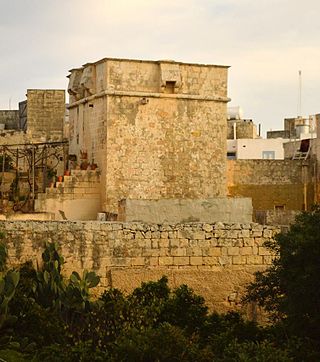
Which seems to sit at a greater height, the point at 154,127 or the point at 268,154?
the point at 268,154

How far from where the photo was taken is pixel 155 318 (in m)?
13.7

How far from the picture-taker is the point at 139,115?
22.3 meters

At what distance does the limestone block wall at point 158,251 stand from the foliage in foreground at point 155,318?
396mm

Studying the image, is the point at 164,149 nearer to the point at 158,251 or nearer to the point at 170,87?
the point at 170,87

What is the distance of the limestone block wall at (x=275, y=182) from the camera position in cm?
2650

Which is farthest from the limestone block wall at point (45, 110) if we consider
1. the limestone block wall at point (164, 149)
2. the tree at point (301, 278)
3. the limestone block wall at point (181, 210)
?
the tree at point (301, 278)

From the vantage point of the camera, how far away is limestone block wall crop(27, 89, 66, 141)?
32.6 meters

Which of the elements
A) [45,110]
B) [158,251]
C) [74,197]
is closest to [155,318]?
[158,251]

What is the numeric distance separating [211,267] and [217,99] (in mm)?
8562

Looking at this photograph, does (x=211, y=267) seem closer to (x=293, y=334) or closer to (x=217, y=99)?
(x=293, y=334)

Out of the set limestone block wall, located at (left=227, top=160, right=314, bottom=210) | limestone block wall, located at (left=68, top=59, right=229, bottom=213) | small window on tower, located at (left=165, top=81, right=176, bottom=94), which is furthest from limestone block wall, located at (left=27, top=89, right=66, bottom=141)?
small window on tower, located at (left=165, top=81, right=176, bottom=94)

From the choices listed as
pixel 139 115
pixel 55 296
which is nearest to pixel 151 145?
pixel 139 115

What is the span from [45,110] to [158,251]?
60.2 ft

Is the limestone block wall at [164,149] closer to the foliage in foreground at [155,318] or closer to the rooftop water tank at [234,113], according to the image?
the foliage in foreground at [155,318]
